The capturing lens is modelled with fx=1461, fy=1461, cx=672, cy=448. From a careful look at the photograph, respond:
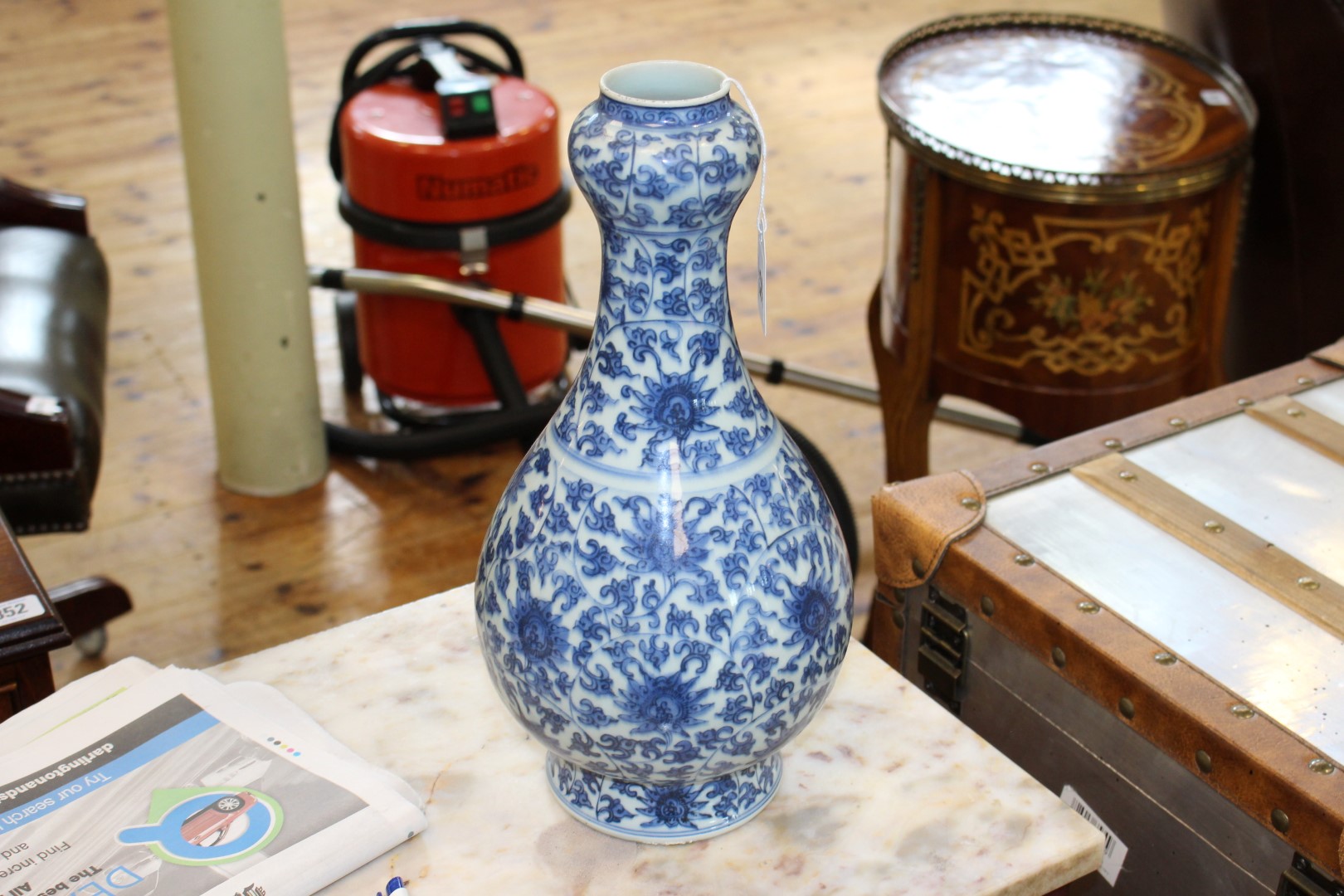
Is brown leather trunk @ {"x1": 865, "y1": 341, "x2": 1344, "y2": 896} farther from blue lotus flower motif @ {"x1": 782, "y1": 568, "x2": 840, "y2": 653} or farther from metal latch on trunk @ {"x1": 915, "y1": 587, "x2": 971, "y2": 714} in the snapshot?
blue lotus flower motif @ {"x1": 782, "y1": 568, "x2": 840, "y2": 653}

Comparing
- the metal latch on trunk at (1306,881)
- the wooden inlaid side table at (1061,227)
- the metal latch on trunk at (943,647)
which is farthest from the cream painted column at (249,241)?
the metal latch on trunk at (1306,881)

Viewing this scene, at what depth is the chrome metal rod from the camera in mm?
1958

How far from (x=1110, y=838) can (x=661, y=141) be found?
582 millimetres

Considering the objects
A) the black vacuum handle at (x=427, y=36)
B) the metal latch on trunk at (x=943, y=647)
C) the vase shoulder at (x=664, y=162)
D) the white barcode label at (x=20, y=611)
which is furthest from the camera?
the black vacuum handle at (x=427, y=36)

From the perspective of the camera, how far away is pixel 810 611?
0.78 m

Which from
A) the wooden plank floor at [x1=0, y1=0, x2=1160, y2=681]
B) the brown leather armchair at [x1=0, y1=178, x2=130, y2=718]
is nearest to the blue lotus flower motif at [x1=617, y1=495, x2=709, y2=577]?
the brown leather armchair at [x1=0, y1=178, x2=130, y2=718]

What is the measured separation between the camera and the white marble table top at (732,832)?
2.71 ft

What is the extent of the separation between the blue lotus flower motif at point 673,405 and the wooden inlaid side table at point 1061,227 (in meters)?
0.84

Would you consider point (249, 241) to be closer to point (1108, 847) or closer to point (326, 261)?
point (326, 261)

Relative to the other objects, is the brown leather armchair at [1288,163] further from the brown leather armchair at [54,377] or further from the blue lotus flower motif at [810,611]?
the brown leather armchair at [54,377]

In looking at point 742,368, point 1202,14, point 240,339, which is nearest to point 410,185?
point 240,339

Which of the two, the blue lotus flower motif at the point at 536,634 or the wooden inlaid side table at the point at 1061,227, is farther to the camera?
the wooden inlaid side table at the point at 1061,227

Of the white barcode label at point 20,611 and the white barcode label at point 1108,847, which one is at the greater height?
the white barcode label at point 20,611

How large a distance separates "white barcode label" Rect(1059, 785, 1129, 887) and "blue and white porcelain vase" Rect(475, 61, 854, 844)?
32cm
